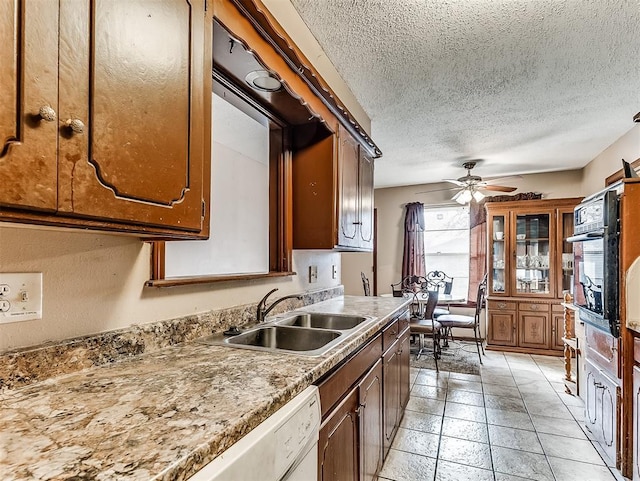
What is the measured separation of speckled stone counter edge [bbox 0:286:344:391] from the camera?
2.82 ft

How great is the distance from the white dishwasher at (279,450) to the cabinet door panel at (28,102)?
568 millimetres

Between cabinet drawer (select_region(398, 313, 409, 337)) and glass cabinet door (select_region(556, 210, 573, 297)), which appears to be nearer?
cabinet drawer (select_region(398, 313, 409, 337))

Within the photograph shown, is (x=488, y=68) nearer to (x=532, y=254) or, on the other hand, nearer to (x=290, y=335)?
(x=290, y=335)

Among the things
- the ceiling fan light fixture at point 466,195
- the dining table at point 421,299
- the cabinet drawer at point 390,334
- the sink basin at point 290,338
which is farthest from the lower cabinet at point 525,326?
the sink basin at point 290,338

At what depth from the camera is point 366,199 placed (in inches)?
110

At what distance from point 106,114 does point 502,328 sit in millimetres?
5091

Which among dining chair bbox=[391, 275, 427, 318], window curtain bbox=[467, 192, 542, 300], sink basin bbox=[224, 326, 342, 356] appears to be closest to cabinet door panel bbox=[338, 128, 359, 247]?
sink basin bbox=[224, 326, 342, 356]

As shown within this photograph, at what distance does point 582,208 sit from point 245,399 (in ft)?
8.85

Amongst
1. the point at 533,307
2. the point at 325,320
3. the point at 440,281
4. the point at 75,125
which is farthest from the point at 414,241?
the point at 75,125

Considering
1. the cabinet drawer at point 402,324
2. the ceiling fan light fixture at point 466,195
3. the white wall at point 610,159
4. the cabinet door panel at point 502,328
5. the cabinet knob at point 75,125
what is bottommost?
the cabinet door panel at point 502,328

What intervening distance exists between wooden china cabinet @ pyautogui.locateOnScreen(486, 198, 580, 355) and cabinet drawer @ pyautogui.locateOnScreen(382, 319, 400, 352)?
119 inches

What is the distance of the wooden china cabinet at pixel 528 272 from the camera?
446 cm

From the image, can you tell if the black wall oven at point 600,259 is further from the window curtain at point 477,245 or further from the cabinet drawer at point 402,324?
the window curtain at point 477,245

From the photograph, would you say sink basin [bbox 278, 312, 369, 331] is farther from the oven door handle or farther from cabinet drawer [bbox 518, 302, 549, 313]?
cabinet drawer [bbox 518, 302, 549, 313]
